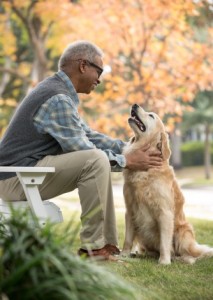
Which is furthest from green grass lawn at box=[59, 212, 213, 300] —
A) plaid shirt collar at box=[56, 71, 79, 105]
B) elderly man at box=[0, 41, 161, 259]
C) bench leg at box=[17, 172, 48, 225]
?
plaid shirt collar at box=[56, 71, 79, 105]

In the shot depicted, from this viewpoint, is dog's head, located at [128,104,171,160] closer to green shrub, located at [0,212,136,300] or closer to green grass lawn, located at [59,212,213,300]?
green grass lawn, located at [59,212,213,300]

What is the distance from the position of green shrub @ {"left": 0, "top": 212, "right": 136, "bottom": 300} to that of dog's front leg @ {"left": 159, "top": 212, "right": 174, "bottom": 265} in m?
2.17

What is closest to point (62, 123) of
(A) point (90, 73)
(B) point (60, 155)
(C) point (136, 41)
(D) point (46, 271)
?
(B) point (60, 155)

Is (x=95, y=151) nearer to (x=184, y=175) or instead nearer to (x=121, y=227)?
(x=121, y=227)

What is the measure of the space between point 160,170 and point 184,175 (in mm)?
25168

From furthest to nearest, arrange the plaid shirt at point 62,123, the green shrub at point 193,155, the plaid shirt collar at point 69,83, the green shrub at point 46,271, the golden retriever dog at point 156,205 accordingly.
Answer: the green shrub at point 193,155
the golden retriever dog at point 156,205
the plaid shirt collar at point 69,83
the plaid shirt at point 62,123
the green shrub at point 46,271

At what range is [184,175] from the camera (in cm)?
2947

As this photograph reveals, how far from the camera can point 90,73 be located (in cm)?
445

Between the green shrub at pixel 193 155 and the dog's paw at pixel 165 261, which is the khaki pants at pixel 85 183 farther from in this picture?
the green shrub at pixel 193 155

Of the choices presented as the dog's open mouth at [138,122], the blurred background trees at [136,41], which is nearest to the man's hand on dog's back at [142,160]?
the dog's open mouth at [138,122]

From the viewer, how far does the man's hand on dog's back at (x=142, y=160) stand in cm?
452

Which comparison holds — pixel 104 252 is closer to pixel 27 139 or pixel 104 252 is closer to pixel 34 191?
pixel 34 191

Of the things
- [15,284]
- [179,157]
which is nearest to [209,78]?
[15,284]

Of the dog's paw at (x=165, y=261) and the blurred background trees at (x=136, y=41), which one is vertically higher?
the blurred background trees at (x=136, y=41)
